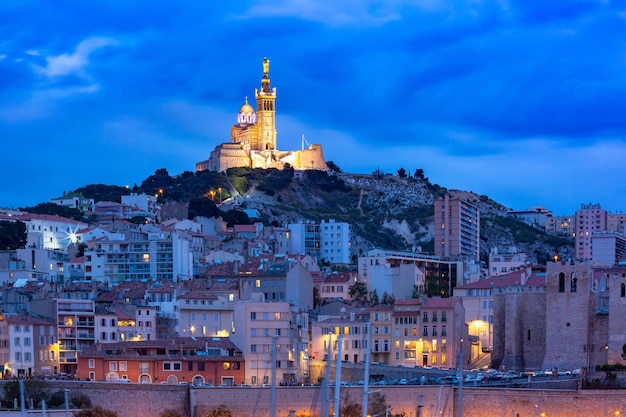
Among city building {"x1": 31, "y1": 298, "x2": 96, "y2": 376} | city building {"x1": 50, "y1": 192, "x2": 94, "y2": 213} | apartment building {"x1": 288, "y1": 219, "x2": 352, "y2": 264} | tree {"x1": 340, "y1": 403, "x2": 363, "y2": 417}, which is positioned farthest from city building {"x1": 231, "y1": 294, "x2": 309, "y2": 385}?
city building {"x1": 50, "y1": 192, "x2": 94, "y2": 213}

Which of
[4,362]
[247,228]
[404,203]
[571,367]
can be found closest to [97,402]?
[4,362]

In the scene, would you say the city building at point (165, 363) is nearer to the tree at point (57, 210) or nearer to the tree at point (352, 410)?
the tree at point (352, 410)

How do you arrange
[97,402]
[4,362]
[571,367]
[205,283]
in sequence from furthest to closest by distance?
[205,283], [4,362], [571,367], [97,402]

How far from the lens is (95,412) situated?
220ft

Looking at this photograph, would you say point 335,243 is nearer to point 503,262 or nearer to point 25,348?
point 503,262

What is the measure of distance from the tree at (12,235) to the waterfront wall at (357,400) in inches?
2091

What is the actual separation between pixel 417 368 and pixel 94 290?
2654 cm

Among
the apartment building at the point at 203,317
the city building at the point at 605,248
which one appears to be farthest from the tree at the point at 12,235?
the city building at the point at 605,248

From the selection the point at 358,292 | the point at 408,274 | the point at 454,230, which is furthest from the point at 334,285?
the point at 454,230

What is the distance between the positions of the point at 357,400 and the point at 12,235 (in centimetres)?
6190

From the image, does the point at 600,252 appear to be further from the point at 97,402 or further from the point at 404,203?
the point at 97,402

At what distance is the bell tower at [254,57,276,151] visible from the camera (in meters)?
189

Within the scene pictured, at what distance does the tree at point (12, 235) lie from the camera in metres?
121

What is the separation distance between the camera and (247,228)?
439 ft
